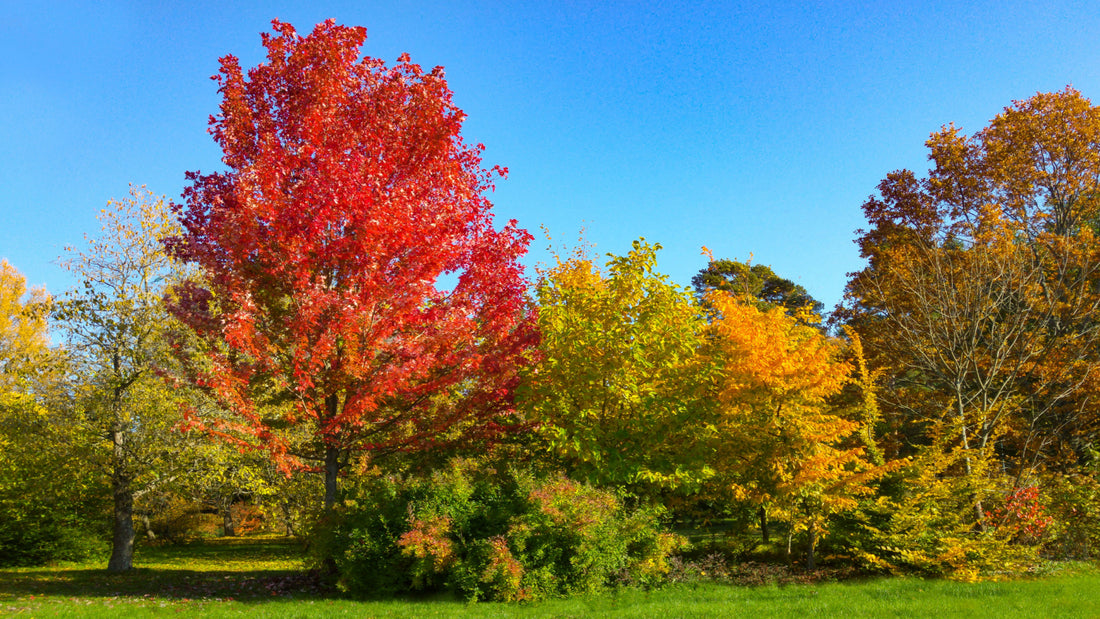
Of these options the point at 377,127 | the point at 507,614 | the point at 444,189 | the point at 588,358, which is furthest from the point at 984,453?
the point at 377,127

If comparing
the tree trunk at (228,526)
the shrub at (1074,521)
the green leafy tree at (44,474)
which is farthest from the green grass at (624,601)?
the tree trunk at (228,526)

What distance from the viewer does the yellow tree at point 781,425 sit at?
1092cm

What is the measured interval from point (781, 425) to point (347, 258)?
7.93 meters

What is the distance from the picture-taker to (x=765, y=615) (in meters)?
8.12

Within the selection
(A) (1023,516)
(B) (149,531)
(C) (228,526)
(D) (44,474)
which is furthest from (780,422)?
(C) (228,526)

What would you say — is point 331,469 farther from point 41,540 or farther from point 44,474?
point 41,540

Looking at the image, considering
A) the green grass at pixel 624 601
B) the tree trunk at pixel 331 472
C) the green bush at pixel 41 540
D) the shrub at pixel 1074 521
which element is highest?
the tree trunk at pixel 331 472

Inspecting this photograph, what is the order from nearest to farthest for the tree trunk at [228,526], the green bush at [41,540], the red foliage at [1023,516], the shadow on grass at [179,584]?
the shadow on grass at [179,584]
the red foliage at [1023,516]
the green bush at [41,540]
the tree trunk at [228,526]

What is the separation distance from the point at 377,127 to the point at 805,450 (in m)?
9.22

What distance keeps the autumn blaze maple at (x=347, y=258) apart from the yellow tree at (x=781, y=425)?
3825 mm

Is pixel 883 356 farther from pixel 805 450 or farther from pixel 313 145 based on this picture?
pixel 313 145

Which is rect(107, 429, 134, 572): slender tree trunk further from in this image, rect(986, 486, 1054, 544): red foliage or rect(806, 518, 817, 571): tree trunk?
rect(986, 486, 1054, 544): red foliage

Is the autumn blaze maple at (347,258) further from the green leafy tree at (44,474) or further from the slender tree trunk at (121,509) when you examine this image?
the green leafy tree at (44,474)

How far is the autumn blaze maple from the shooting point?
911cm
